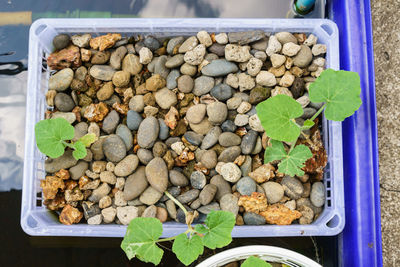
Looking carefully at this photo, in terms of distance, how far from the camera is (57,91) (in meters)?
1.22

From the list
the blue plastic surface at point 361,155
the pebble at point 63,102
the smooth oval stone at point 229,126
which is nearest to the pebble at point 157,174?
the smooth oval stone at point 229,126

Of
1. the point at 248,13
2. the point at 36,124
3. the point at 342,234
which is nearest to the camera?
the point at 36,124

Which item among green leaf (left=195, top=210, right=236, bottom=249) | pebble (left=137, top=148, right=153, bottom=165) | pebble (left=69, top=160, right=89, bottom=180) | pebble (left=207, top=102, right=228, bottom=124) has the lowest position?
green leaf (left=195, top=210, right=236, bottom=249)

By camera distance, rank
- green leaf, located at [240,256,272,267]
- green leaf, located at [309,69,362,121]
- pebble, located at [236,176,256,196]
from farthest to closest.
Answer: pebble, located at [236,176,256,196]
green leaf, located at [309,69,362,121]
green leaf, located at [240,256,272,267]

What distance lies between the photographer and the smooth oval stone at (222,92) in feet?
3.90

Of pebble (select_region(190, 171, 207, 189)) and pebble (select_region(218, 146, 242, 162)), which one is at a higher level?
pebble (select_region(218, 146, 242, 162))

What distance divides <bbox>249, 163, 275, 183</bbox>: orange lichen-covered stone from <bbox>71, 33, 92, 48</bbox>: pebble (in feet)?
2.19

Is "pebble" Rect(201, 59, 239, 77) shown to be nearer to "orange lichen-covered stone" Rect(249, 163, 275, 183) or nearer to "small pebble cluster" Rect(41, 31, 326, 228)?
"small pebble cluster" Rect(41, 31, 326, 228)

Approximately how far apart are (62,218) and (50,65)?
1.59ft

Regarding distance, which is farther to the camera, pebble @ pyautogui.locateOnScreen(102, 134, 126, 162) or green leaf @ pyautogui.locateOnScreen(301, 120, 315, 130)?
pebble @ pyautogui.locateOnScreen(102, 134, 126, 162)

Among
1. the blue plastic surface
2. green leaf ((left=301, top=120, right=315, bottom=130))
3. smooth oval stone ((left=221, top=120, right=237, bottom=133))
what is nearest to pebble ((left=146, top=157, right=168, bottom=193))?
smooth oval stone ((left=221, top=120, right=237, bottom=133))

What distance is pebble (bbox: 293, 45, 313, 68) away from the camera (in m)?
1.18

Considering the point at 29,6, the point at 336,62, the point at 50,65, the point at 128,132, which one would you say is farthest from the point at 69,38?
the point at 336,62

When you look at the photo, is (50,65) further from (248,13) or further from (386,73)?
(386,73)
